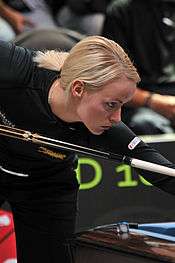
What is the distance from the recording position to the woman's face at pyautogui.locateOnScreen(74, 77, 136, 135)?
1485 mm

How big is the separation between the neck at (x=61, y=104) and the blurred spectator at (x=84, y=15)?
1673 millimetres

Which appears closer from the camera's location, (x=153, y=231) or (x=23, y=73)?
(x=23, y=73)

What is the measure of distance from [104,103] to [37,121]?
0.19m

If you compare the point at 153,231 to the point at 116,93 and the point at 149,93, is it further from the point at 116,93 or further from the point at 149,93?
the point at 149,93

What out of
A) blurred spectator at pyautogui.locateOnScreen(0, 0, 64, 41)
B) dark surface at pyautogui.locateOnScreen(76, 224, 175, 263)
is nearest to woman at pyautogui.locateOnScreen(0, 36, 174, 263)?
dark surface at pyautogui.locateOnScreen(76, 224, 175, 263)

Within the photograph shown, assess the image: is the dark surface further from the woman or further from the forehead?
the forehead

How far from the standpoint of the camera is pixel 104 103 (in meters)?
1.50

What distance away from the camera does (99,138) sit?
164cm

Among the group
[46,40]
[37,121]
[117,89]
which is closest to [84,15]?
[46,40]

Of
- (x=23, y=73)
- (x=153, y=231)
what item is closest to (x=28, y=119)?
(x=23, y=73)

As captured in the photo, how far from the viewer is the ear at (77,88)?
1.50 meters

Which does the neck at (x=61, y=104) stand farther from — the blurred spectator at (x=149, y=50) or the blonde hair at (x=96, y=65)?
the blurred spectator at (x=149, y=50)

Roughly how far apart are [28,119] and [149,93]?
1170mm

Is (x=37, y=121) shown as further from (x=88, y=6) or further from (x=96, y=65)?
(x=88, y=6)
